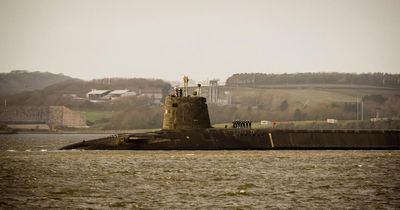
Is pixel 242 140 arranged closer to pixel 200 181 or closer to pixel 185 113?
pixel 185 113

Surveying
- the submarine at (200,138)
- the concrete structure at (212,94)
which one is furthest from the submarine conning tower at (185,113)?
the concrete structure at (212,94)

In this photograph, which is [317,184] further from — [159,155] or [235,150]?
[235,150]

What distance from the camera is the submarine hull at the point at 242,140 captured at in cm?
7344

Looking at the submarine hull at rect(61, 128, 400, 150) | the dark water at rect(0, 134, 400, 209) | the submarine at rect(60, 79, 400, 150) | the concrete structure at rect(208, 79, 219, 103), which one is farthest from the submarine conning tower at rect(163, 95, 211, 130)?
the concrete structure at rect(208, 79, 219, 103)

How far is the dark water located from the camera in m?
38.8

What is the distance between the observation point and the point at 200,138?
73.5 m

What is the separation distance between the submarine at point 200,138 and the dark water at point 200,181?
7.91ft

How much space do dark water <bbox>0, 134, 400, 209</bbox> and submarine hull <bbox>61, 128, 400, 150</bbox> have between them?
233cm

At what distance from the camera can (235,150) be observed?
76312mm

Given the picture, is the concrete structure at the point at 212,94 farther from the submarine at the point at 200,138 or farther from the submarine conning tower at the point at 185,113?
the submarine conning tower at the point at 185,113

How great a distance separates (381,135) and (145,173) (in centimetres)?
3282

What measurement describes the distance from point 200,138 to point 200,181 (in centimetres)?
2529

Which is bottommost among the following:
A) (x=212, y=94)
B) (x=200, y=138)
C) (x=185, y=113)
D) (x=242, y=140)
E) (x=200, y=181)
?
A: (x=200, y=181)

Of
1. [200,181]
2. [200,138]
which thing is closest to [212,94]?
[200,138]
